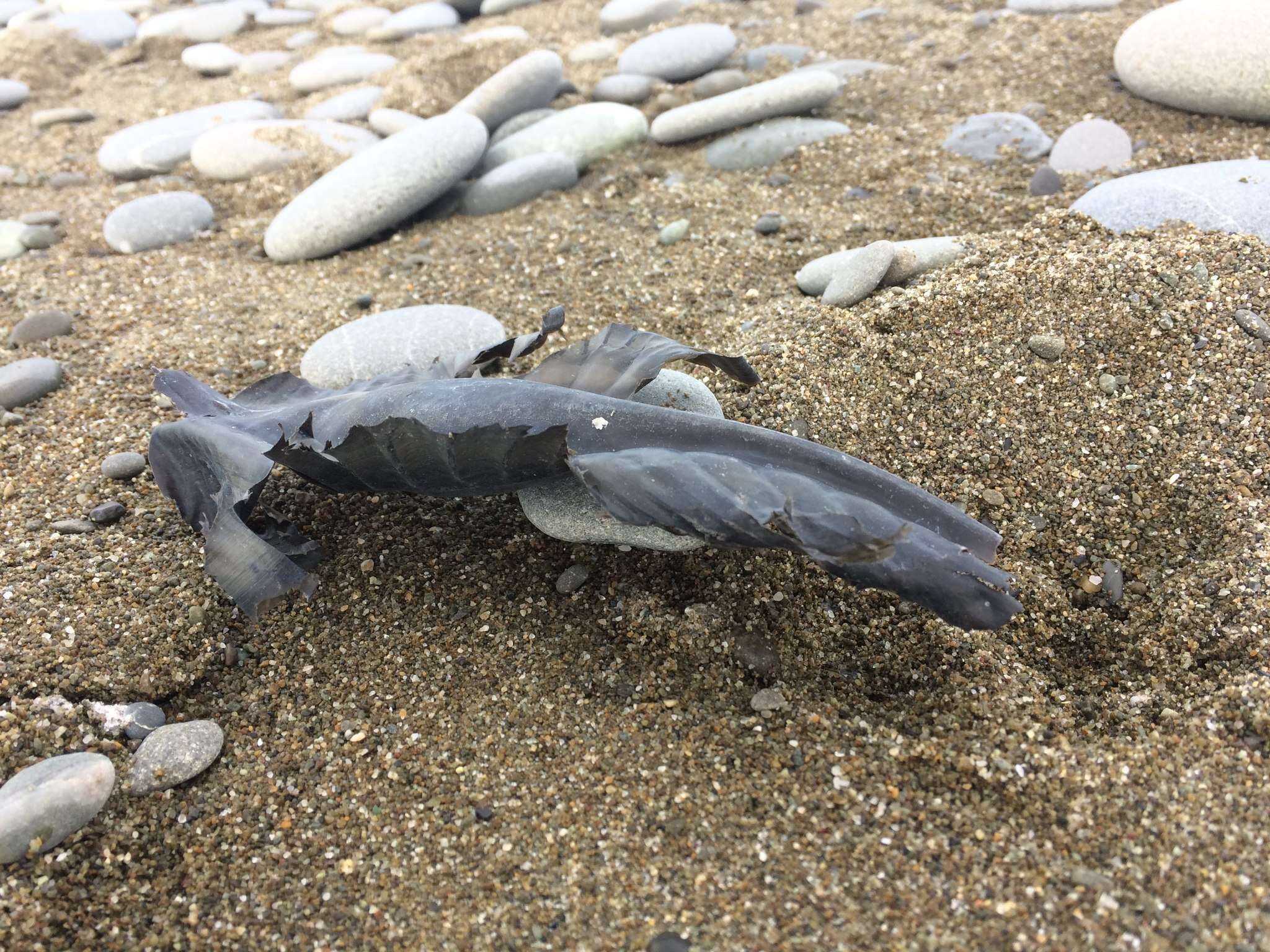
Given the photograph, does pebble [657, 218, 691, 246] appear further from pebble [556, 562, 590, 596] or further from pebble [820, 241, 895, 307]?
pebble [556, 562, 590, 596]

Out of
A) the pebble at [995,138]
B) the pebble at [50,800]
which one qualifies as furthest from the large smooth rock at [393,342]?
the pebble at [995,138]

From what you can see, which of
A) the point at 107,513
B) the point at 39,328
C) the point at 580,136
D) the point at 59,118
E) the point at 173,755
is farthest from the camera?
the point at 59,118

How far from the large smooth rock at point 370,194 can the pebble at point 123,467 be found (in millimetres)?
1625

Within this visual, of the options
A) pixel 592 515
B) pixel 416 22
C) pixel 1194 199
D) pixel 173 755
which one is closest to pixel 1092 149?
pixel 1194 199

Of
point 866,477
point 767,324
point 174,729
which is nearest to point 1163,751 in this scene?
point 866,477

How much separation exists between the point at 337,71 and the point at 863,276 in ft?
16.0

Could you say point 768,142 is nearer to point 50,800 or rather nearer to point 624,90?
point 624,90

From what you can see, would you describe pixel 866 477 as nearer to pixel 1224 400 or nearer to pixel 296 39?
pixel 1224 400

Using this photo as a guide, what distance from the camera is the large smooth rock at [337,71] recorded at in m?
6.28

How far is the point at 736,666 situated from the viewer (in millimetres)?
2236

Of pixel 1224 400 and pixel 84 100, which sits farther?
pixel 84 100

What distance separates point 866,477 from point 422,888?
52.0 inches

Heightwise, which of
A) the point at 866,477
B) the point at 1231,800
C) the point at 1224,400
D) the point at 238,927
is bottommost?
the point at 238,927

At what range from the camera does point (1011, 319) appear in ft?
9.48
